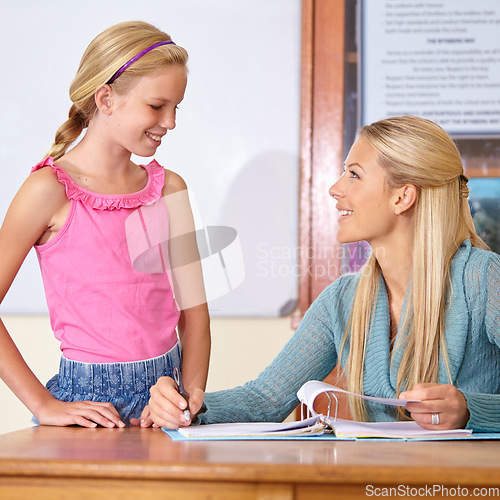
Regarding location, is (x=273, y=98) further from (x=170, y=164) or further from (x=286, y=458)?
(x=286, y=458)

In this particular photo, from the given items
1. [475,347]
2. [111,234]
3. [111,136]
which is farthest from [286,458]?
[111,136]

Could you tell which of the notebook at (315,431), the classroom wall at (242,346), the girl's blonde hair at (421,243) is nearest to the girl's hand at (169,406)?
the notebook at (315,431)

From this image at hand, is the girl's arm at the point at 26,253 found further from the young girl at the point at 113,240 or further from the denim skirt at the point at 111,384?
the denim skirt at the point at 111,384

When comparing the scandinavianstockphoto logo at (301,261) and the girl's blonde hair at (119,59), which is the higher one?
the girl's blonde hair at (119,59)

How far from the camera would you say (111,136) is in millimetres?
1404

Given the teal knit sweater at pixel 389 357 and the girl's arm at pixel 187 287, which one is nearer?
the teal knit sweater at pixel 389 357

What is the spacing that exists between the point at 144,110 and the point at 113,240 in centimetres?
27

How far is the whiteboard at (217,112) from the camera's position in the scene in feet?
6.98

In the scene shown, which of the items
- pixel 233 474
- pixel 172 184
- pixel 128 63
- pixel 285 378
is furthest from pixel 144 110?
pixel 233 474

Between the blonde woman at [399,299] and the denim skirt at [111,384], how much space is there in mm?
213

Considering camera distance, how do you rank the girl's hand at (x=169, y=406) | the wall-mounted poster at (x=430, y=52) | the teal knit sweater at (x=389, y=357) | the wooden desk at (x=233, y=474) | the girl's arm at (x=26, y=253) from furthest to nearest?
the wall-mounted poster at (x=430, y=52), the teal knit sweater at (x=389, y=357), the girl's arm at (x=26, y=253), the girl's hand at (x=169, y=406), the wooden desk at (x=233, y=474)

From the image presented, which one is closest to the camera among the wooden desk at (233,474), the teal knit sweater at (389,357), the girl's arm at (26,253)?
the wooden desk at (233,474)

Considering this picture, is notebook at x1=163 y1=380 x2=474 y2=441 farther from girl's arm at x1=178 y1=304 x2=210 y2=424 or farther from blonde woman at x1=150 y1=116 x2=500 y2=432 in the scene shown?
girl's arm at x1=178 y1=304 x2=210 y2=424

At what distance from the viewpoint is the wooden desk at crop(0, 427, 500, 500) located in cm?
68
